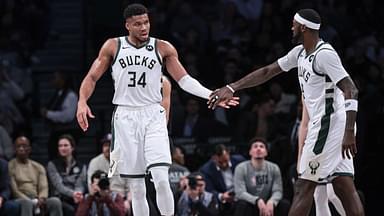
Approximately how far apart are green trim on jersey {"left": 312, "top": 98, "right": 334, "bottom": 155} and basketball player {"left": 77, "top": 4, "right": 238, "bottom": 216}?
2.71 ft

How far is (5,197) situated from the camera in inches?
540

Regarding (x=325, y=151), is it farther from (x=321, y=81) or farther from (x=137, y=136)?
(x=137, y=136)

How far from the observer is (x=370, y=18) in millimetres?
18047

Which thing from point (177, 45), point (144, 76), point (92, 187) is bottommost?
point (92, 187)

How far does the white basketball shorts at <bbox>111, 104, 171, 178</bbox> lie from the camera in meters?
10.3

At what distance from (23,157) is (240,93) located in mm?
3820

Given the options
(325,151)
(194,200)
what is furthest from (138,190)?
(194,200)

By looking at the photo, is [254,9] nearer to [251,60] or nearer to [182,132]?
[251,60]

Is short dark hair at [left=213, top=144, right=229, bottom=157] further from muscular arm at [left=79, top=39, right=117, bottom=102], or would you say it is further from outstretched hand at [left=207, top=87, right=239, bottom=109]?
muscular arm at [left=79, top=39, right=117, bottom=102]

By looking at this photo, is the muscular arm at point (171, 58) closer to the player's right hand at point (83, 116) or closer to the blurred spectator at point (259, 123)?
the player's right hand at point (83, 116)

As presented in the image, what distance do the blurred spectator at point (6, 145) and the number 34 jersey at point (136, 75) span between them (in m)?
4.96

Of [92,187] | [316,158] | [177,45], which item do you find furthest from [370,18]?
[316,158]

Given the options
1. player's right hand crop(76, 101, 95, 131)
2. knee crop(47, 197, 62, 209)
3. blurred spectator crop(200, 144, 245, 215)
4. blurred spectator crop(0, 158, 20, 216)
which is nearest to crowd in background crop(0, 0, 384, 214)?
knee crop(47, 197, 62, 209)

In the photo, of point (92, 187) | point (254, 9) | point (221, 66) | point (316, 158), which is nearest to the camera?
point (316, 158)
